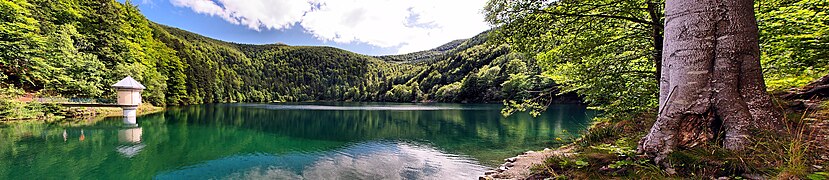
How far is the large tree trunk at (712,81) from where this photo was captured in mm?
2809

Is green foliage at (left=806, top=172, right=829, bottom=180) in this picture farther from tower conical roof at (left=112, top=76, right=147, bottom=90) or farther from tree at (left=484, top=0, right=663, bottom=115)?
tower conical roof at (left=112, top=76, right=147, bottom=90)

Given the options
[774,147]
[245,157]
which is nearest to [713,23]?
[774,147]

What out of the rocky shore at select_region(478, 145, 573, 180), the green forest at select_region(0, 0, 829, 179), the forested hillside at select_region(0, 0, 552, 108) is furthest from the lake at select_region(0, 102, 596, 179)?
the green forest at select_region(0, 0, 829, 179)

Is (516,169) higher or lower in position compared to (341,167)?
higher

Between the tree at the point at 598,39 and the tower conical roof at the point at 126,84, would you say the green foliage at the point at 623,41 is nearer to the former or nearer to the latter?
the tree at the point at 598,39

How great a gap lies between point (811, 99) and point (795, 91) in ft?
2.23

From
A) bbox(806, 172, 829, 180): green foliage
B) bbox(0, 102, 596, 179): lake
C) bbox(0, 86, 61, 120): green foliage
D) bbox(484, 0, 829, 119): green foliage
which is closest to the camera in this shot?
bbox(806, 172, 829, 180): green foliage

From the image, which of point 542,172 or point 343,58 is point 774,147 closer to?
point 542,172

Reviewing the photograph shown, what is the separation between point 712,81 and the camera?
2934 mm

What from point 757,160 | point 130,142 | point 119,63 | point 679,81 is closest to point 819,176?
point 757,160

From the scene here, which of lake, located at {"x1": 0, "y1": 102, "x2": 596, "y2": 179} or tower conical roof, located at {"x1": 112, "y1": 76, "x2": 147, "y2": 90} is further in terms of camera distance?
tower conical roof, located at {"x1": 112, "y1": 76, "x2": 147, "y2": 90}

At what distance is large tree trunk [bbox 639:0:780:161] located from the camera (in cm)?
281

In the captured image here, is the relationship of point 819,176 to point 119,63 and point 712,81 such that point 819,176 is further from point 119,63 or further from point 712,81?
point 119,63

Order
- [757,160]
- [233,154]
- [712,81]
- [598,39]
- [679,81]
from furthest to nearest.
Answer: [233,154] < [598,39] < [679,81] < [712,81] < [757,160]
